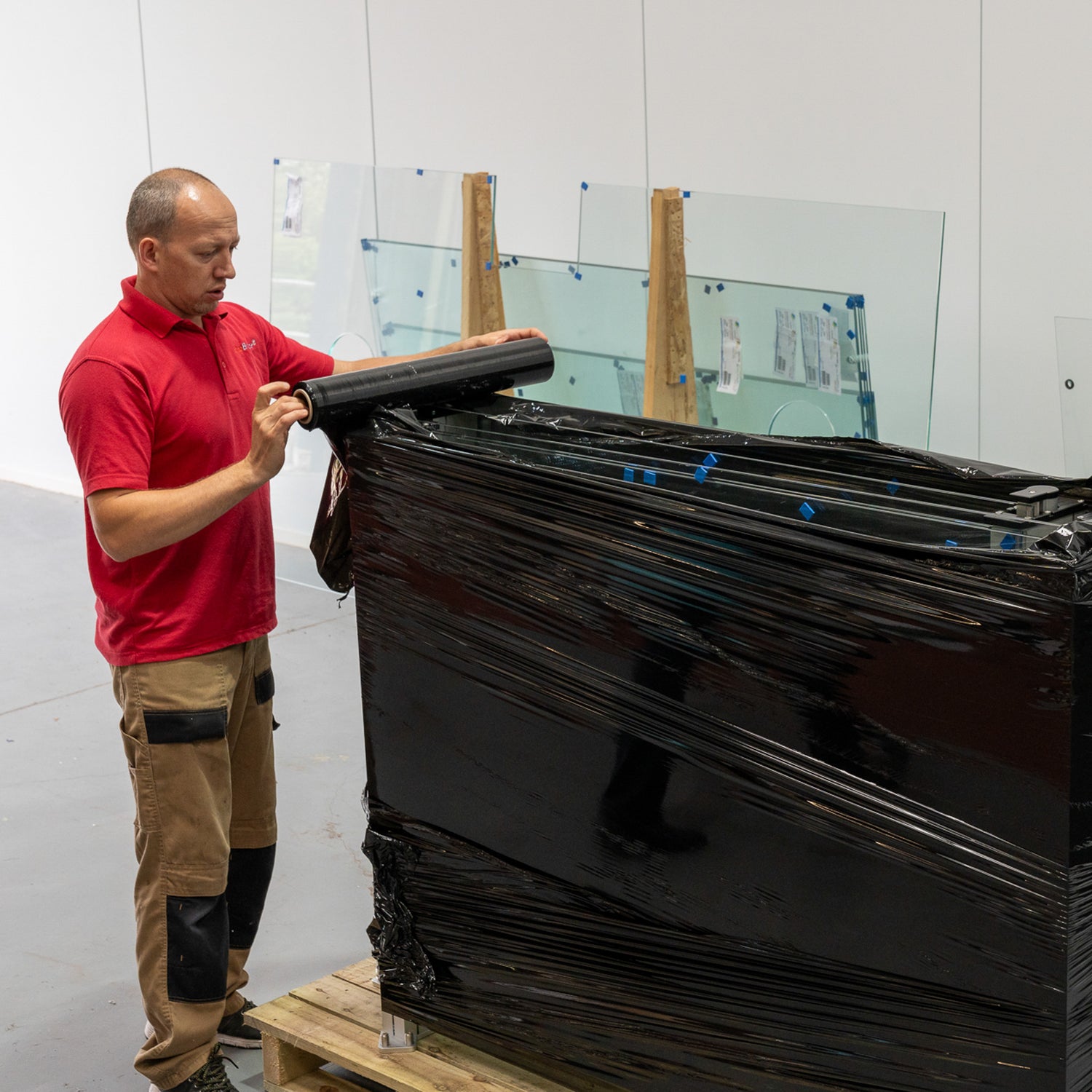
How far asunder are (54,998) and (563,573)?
1.75 m

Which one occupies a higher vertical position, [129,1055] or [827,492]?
[827,492]

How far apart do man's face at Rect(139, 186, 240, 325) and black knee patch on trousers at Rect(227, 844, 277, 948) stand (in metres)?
1.05

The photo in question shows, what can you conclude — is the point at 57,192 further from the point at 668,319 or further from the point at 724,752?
the point at 724,752

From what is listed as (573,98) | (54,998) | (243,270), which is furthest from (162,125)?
(54,998)

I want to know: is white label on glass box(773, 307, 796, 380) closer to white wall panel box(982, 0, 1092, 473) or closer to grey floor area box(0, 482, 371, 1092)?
white wall panel box(982, 0, 1092, 473)

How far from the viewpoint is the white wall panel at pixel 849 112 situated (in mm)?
3869

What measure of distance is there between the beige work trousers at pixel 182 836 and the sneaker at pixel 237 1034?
238 millimetres

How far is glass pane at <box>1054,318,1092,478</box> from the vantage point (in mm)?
3361

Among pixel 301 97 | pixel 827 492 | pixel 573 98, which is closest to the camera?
pixel 827 492

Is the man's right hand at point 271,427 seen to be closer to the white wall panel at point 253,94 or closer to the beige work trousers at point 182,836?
the beige work trousers at point 182,836

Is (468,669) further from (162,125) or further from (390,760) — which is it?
(162,125)

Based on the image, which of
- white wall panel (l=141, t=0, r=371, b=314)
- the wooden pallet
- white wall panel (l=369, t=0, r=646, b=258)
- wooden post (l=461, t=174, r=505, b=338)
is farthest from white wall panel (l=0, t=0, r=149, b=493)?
the wooden pallet

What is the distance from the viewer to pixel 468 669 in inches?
78.0

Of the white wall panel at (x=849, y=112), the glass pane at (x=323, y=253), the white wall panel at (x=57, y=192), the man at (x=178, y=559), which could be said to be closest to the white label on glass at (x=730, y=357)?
the white wall panel at (x=849, y=112)
